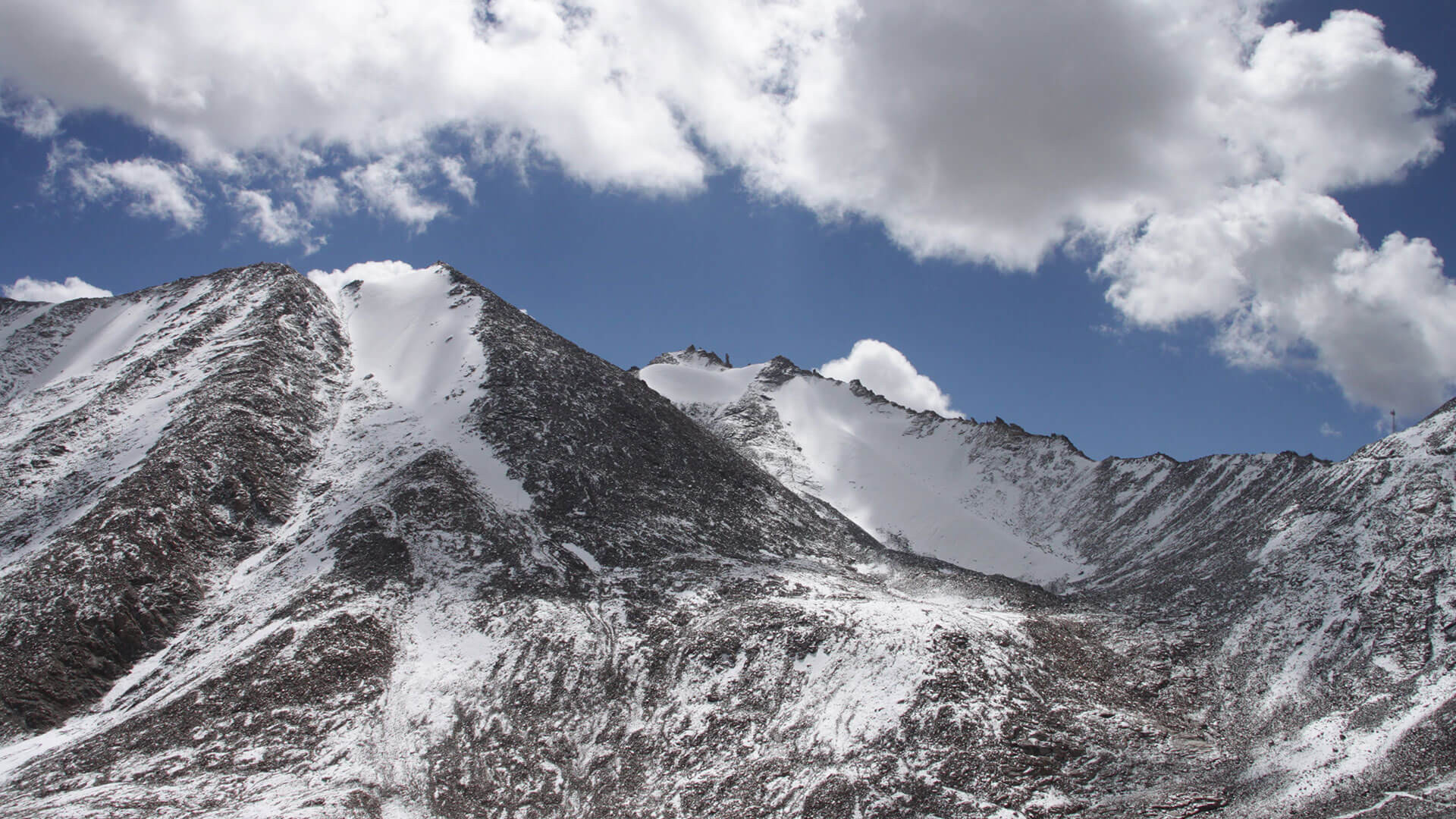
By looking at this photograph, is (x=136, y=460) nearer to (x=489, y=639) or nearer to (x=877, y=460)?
(x=489, y=639)

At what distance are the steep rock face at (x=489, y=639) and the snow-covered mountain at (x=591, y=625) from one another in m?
0.15

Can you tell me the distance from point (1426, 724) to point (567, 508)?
112ft

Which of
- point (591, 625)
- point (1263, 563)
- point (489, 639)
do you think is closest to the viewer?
point (489, 639)

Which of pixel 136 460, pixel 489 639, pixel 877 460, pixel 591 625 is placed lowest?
pixel 489 639

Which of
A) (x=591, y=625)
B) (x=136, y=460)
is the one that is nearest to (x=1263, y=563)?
(x=591, y=625)

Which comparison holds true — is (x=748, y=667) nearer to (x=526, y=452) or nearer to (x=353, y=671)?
(x=353, y=671)

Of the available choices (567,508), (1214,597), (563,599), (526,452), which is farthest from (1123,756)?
(526,452)

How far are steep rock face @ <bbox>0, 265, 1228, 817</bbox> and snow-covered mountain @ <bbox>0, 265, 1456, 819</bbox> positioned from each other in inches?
5.8

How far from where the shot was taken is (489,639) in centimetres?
3038

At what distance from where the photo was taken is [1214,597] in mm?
32719

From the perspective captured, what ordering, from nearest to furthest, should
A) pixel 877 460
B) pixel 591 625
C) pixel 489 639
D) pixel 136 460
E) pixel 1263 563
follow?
pixel 489 639
pixel 591 625
pixel 1263 563
pixel 136 460
pixel 877 460

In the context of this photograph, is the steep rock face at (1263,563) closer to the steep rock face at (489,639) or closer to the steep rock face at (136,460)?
the steep rock face at (489,639)

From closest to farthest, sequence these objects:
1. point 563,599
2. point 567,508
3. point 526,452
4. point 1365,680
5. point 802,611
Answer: point 1365,680, point 802,611, point 563,599, point 567,508, point 526,452

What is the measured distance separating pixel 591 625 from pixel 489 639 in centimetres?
397
